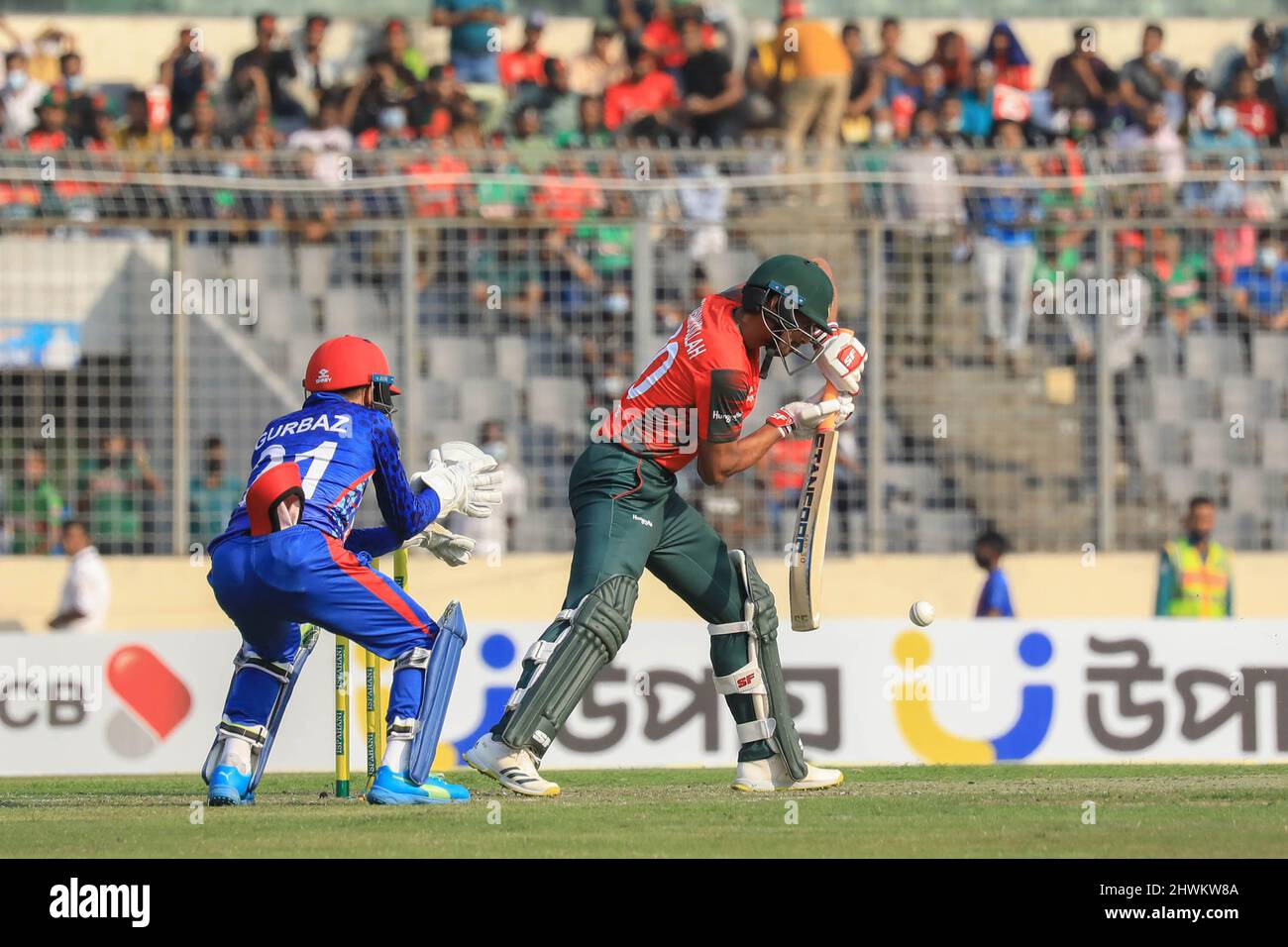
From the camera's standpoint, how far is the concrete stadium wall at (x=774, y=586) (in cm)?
1585

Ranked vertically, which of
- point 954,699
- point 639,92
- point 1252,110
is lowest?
point 954,699

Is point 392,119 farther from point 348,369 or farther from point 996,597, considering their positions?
point 348,369

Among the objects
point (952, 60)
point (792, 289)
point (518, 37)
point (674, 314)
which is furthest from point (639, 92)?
point (792, 289)

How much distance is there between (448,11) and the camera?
66.7ft

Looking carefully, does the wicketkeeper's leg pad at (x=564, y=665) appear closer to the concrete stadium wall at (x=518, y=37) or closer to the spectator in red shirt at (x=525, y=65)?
the spectator in red shirt at (x=525, y=65)

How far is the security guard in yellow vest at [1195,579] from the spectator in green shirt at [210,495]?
Result: 21.5 feet

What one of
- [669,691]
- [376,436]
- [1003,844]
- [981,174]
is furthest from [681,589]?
[981,174]

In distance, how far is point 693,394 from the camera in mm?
9484

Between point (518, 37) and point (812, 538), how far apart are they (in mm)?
12609

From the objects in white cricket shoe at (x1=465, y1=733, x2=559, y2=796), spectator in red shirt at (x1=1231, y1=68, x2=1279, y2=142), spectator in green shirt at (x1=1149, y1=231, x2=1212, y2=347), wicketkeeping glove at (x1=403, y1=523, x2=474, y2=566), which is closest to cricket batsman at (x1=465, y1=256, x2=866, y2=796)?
white cricket shoe at (x1=465, y1=733, x2=559, y2=796)

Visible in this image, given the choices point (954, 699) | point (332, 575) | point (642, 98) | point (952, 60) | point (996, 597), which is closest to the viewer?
point (332, 575)

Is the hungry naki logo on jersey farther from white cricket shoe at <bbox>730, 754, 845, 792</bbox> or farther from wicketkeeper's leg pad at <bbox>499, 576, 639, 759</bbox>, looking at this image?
wicketkeeper's leg pad at <bbox>499, 576, 639, 759</bbox>

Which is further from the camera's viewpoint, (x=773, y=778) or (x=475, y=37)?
(x=475, y=37)

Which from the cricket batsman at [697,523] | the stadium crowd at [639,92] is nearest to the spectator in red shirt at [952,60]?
the stadium crowd at [639,92]
